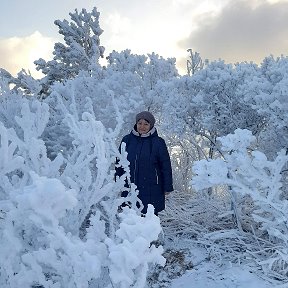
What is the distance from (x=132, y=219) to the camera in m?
1.92

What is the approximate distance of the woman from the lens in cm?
481

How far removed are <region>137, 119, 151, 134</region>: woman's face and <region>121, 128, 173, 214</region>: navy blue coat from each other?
5 centimetres

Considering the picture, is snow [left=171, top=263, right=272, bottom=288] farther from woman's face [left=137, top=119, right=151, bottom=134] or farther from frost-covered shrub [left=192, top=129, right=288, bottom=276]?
woman's face [left=137, top=119, right=151, bottom=134]

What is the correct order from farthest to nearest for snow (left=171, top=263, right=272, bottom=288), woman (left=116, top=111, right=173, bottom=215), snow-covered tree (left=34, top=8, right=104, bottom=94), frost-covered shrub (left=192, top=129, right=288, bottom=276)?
1. snow-covered tree (left=34, top=8, right=104, bottom=94)
2. woman (left=116, top=111, right=173, bottom=215)
3. snow (left=171, top=263, right=272, bottom=288)
4. frost-covered shrub (left=192, top=129, right=288, bottom=276)

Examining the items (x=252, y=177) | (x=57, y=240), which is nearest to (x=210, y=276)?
(x=252, y=177)

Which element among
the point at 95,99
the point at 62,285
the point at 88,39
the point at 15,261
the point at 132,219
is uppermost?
the point at 88,39

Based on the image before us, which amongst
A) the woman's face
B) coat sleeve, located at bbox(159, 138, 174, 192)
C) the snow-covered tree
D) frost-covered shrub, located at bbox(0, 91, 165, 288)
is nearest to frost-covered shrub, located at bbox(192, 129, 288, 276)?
coat sleeve, located at bbox(159, 138, 174, 192)

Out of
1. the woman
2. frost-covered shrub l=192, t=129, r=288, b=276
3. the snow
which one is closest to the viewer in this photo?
frost-covered shrub l=192, t=129, r=288, b=276

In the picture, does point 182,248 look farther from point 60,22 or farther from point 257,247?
point 60,22

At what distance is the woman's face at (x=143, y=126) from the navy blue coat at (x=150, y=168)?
0.16 feet

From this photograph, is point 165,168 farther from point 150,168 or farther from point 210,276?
point 210,276

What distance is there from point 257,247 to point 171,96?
2639mm

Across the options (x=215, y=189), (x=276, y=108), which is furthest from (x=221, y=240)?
(x=215, y=189)

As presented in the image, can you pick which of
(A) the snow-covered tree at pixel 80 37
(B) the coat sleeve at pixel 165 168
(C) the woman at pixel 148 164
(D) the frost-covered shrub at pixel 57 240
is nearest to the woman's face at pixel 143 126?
(C) the woman at pixel 148 164
